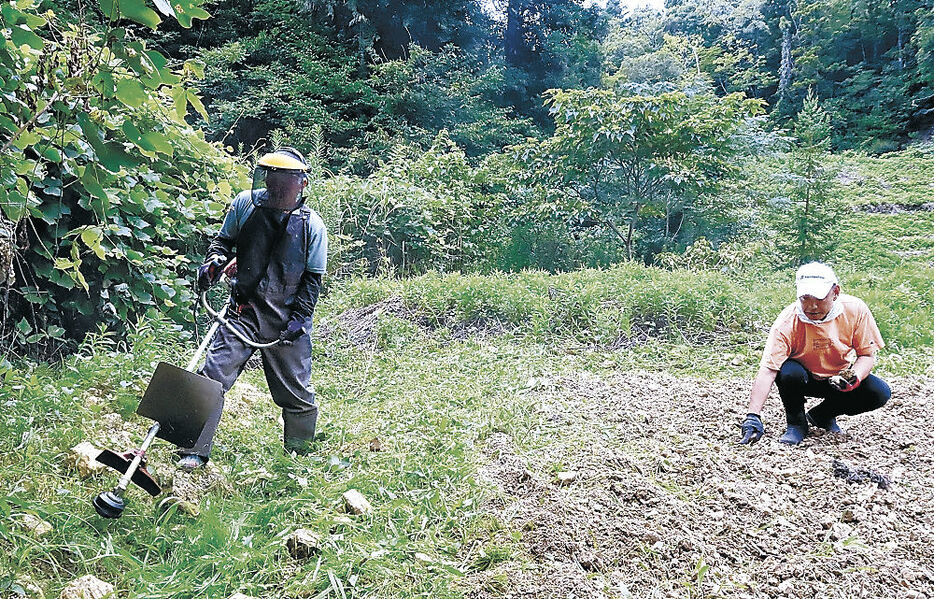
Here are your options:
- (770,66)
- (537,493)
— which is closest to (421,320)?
(537,493)

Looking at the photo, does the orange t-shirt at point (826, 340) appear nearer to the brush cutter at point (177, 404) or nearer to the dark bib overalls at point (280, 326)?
the dark bib overalls at point (280, 326)

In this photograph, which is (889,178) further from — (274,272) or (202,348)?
(202,348)

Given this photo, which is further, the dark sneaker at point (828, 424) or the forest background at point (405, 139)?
the dark sneaker at point (828, 424)

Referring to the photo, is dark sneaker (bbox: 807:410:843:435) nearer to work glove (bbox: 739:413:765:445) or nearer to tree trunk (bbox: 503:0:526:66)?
work glove (bbox: 739:413:765:445)

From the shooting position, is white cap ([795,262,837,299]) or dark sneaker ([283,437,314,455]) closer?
white cap ([795,262,837,299])

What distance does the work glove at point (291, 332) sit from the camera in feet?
9.46

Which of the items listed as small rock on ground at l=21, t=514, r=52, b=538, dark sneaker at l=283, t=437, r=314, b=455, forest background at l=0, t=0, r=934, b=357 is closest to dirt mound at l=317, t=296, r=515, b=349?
forest background at l=0, t=0, r=934, b=357

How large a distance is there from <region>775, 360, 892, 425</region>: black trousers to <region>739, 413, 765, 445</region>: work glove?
0.15m

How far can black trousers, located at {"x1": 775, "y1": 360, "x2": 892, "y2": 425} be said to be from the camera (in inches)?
124

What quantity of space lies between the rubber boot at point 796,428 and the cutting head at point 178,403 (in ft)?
8.64

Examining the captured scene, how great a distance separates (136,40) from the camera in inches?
60.6

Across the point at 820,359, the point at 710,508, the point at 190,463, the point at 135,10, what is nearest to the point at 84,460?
the point at 190,463

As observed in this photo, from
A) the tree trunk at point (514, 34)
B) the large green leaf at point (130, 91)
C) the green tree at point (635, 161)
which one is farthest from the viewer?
the tree trunk at point (514, 34)

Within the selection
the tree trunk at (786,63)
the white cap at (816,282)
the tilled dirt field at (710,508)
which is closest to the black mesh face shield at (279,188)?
the tilled dirt field at (710,508)
